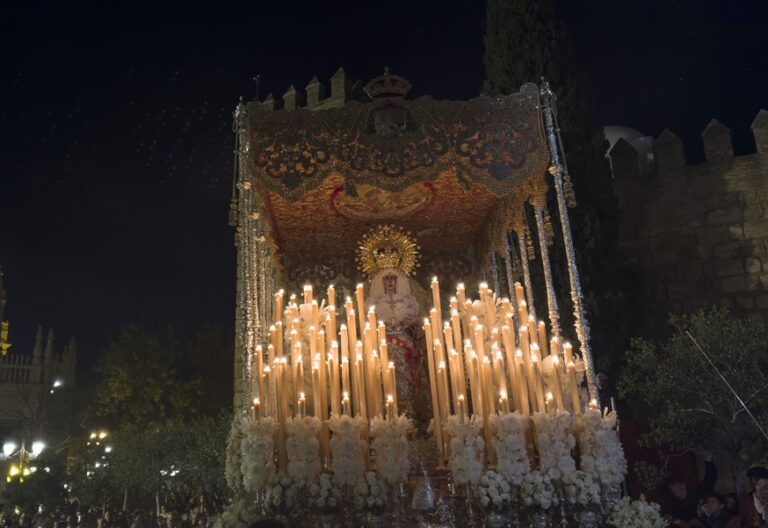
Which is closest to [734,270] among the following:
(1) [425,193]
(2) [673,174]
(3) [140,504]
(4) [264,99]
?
(2) [673,174]

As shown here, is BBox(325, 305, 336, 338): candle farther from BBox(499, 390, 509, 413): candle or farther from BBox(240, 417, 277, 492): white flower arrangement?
BBox(499, 390, 509, 413): candle

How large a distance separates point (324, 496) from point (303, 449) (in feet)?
1.30

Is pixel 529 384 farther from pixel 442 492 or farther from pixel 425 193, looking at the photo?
pixel 425 193

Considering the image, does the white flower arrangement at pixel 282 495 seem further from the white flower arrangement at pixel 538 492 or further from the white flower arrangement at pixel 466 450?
the white flower arrangement at pixel 538 492

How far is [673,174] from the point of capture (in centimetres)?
1419

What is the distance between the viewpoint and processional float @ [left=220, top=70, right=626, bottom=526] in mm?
5238

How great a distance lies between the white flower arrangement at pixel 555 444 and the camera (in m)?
5.24

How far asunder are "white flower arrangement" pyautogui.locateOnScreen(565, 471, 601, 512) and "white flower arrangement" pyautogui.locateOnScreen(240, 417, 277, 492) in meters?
2.34

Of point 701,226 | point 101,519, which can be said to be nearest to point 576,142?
point 701,226

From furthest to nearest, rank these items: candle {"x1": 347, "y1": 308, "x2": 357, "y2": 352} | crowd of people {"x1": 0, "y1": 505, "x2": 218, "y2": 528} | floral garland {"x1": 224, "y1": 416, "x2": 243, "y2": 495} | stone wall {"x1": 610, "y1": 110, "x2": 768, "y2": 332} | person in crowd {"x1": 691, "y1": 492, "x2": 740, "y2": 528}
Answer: crowd of people {"x1": 0, "y1": 505, "x2": 218, "y2": 528} < stone wall {"x1": 610, "y1": 110, "x2": 768, "y2": 332} < person in crowd {"x1": 691, "y1": 492, "x2": 740, "y2": 528} < floral garland {"x1": 224, "y1": 416, "x2": 243, "y2": 495} < candle {"x1": 347, "y1": 308, "x2": 357, "y2": 352}

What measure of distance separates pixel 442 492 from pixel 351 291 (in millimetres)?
3699

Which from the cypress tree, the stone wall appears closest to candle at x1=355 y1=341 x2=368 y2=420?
the cypress tree

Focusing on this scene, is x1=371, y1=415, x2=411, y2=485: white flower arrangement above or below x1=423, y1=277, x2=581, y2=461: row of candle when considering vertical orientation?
below

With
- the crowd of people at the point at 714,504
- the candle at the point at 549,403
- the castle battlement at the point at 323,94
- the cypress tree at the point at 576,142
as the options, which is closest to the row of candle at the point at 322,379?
the candle at the point at 549,403
